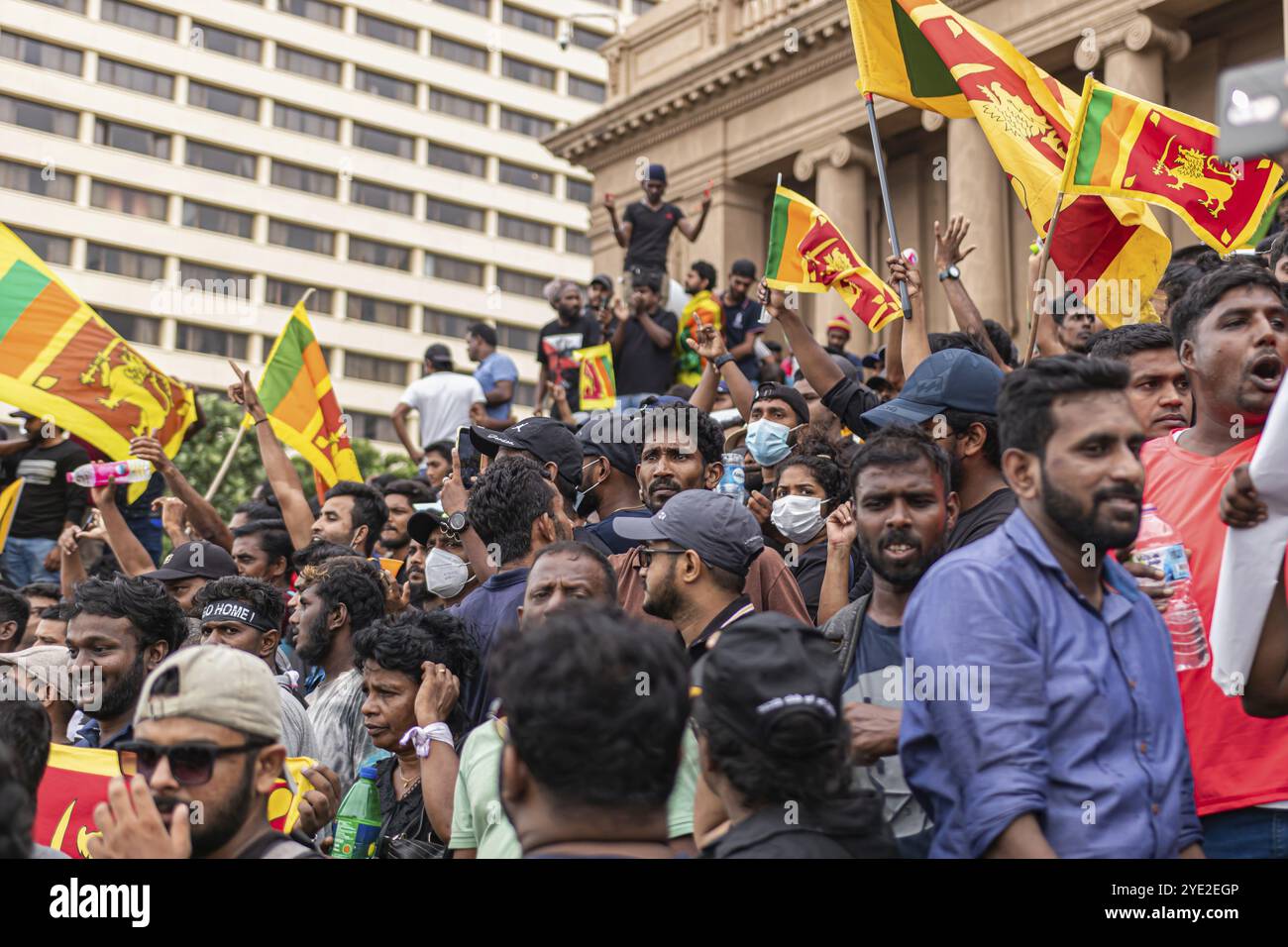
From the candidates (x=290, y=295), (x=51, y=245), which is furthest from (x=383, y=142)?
(x=51, y=245)

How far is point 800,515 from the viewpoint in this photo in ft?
21.9

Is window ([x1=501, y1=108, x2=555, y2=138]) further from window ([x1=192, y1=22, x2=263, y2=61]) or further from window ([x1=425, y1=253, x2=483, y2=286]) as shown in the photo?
window ([x1=192, y1=22, x2=263, y2=61])

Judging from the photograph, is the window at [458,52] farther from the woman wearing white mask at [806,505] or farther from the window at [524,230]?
the woman wearing white mask at [806,505]

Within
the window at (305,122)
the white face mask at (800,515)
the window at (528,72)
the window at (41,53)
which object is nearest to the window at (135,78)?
the window at (41,53)

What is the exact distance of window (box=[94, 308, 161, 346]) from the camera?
6150 cm

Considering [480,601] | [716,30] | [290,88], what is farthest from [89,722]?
[290,88]

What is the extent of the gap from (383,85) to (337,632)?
66.9m

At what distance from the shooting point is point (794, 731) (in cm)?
329

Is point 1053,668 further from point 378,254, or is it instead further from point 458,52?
point 458,52

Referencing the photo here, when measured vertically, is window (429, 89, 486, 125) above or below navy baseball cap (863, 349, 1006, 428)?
above

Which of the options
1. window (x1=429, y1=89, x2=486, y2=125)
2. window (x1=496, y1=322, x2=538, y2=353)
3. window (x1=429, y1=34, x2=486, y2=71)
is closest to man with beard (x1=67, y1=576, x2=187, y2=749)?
window (x1=496, y1=322, x2=538, y2=353)

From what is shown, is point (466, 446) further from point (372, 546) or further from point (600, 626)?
point (600, 626)

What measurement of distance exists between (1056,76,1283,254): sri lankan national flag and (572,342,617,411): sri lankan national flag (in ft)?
22.0

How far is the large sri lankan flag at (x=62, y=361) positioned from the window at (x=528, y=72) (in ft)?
221
